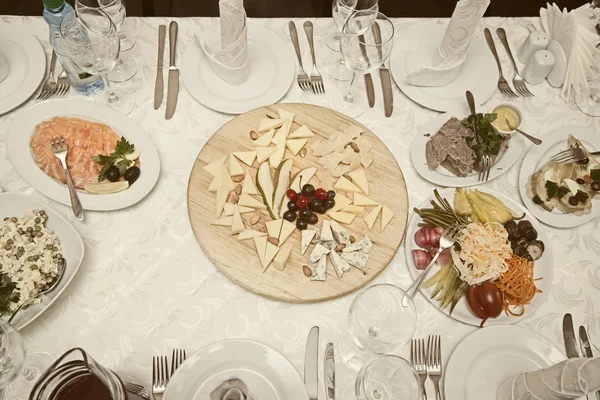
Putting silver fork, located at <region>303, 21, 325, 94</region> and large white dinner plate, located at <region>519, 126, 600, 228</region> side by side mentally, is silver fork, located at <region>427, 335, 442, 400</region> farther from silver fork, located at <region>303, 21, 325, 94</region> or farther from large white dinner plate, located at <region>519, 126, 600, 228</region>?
silver fork, located at <region>303, 21, 325, 94</region>

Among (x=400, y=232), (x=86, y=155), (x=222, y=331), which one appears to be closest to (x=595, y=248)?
(x=400, y=232)

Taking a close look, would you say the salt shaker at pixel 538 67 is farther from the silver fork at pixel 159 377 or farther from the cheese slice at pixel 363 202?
the silver fork at pixel 159 377

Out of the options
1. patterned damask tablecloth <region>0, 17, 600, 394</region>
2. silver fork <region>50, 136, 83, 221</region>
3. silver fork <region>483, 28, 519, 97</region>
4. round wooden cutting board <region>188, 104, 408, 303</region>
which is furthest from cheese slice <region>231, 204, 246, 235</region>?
silver fork <region>483, 28, 519, 97</region>

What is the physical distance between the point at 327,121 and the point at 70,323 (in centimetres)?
125

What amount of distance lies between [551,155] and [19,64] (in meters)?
2.27

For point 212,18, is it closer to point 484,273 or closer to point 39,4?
point 39,4

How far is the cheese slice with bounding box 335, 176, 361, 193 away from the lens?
1.99 meters

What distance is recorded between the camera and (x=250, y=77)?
2227 mm

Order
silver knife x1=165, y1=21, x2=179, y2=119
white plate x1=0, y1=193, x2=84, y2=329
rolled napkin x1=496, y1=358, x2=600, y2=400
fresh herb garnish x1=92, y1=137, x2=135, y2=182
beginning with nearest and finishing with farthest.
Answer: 1. rolled napkin x1=496, y1=358, x2=600, y2=400
2. white plate x1=0, y1=193, x2=84, y2=329
3. fresh herb garnish x1=92, y1=137, x2=135, y2=182
4. silver knife x1=165, y1=21, x2=179, y2=119

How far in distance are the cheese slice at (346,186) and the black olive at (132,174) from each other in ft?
2.54

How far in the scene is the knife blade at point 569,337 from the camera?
1.75 metres

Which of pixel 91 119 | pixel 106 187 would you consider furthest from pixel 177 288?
pixel 91 119

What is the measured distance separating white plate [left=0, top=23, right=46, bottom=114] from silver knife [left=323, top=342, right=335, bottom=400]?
1.58 meters

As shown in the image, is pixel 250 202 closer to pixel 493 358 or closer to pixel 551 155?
pixel 493 358
